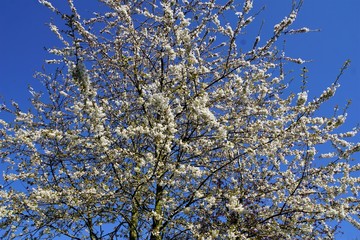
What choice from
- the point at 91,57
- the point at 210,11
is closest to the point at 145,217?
the point at 91,57

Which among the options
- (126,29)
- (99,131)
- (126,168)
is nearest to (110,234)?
(126,168)

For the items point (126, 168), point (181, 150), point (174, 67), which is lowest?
point (126, 168)

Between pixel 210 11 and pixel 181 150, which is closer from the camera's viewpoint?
pixel 181 150

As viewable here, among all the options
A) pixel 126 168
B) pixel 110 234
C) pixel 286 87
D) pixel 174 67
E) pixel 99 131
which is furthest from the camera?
pixel 286 87

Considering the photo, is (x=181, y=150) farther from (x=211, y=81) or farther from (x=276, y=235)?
(x=276, y=235)

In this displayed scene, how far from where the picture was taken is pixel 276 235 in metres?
8.50

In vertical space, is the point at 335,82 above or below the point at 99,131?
above

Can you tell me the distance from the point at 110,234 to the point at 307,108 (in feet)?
16.9

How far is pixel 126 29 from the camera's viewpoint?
9.56 metres

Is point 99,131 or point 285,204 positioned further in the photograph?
point 285,204

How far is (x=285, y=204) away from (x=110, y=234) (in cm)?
396

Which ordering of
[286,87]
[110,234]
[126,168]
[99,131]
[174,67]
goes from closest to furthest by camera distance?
1. [99,131]
2. [126,168]
3. [174,67]
4. [110,234]
5. [286,87]

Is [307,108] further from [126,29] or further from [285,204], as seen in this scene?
[126,29]

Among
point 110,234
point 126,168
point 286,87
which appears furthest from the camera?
point 286,87
